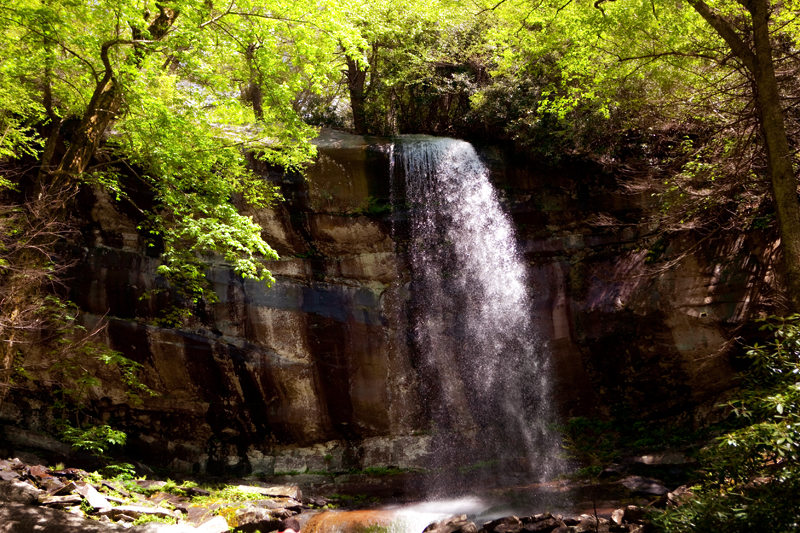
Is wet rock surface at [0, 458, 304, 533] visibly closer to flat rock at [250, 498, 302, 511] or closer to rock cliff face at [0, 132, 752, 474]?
flat rock at [250, 498, 302, 511]

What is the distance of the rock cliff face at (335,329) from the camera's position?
12305 millimetres

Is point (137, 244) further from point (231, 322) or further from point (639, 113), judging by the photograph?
point (639, 113)

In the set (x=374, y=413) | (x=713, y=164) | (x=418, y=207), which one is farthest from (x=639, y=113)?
(x=374, y=413)

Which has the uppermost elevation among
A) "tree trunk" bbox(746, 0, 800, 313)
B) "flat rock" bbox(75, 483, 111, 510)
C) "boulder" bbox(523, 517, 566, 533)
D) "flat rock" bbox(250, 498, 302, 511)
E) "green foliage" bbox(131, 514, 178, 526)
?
"tree trunk" bbox(746, 0, 800, 313)

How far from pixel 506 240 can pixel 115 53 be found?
941 centimetres

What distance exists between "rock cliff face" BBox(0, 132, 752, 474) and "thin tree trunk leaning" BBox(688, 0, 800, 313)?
5.95 meters

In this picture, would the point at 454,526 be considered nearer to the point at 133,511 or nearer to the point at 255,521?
the point at 255,521

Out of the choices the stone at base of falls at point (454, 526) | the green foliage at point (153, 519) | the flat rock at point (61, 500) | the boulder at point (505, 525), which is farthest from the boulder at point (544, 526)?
the flat rock at point (61, 500)

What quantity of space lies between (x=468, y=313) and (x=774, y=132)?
7.96m

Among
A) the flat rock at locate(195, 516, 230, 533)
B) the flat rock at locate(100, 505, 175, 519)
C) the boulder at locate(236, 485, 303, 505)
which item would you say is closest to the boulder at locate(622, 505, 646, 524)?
the flat rock at locate(195, 516, 230, 533)

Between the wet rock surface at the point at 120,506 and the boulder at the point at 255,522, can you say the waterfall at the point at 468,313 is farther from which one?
the boulder at the point at 255,522

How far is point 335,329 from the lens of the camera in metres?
12.9

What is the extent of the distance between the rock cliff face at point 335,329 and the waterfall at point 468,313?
1.37ft

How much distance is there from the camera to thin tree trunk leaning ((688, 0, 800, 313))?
589 cm
